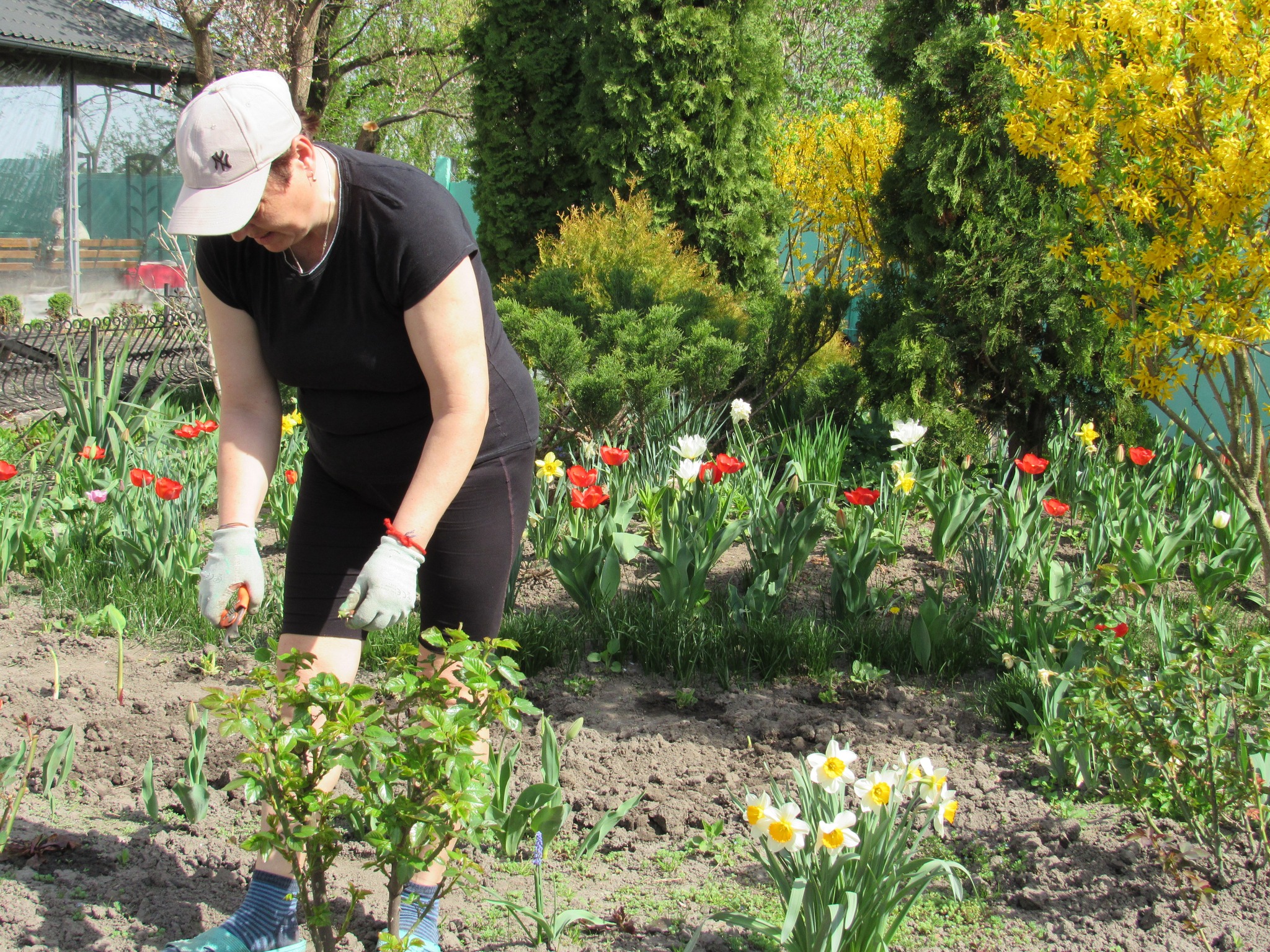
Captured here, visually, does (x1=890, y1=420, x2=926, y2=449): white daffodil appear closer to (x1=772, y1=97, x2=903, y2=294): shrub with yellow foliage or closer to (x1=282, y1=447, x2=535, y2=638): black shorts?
(x1=282, y1=447, x2=535, y2=638): black shorts

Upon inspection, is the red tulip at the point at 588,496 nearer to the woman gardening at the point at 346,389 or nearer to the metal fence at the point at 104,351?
the woman gardening at the point at 346,389

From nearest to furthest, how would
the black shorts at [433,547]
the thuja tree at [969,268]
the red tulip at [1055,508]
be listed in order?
the black shorts at [433,547] → the red tulip at [1055,508] → the thuja tree at [969,268]

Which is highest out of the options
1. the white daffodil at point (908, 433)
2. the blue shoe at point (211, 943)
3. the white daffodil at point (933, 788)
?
the white daffodil at point (908, 433)

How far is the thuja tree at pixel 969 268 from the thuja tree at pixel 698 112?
176 cm

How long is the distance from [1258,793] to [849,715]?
928 millimetres

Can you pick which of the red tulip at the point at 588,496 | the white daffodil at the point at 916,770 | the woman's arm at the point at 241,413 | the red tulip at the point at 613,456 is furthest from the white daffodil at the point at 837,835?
the red tulip at the point at 613,456

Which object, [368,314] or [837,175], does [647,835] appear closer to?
[368,314]

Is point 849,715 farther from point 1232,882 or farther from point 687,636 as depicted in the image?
point 1232,882

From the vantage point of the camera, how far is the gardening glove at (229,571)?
1664mm

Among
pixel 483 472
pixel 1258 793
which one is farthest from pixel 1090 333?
pixel 483 472

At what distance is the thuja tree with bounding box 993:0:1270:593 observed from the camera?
2391 mm

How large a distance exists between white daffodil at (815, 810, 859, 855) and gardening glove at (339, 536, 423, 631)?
2.24 feet

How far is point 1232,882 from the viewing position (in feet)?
5.91

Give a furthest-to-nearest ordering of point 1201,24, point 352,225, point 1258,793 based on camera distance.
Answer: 1. point 1201,24
2. point 1258,793
3. point 352,225
